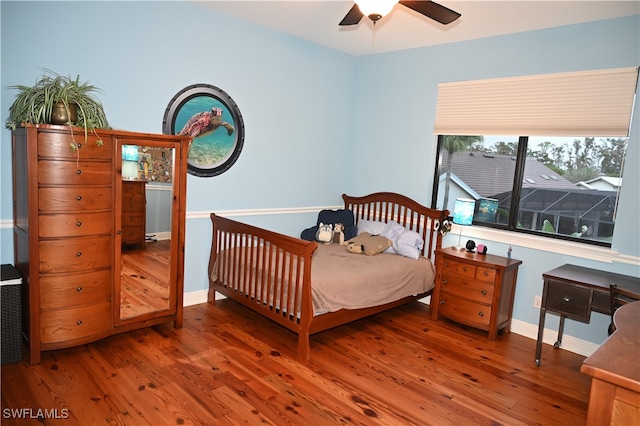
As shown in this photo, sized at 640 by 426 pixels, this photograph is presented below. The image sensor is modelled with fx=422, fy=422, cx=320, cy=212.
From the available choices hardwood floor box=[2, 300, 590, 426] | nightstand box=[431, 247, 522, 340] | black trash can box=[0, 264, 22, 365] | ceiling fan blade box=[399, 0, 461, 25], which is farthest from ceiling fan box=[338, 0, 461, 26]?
black trash can box=[0, 264, 22, 365]

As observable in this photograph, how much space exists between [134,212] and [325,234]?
6.50 feet

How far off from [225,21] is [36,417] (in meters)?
3.22

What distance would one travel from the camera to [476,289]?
11.8 feet

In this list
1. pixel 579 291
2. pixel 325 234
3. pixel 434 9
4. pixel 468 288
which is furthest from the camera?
pixel 325 234

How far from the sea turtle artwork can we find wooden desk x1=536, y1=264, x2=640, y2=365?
2.96 metres

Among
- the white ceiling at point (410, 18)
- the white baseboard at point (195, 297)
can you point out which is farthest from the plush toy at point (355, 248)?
the white ceiling at point (410, 18)

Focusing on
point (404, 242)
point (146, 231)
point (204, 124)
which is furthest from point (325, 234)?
point (146, 231)

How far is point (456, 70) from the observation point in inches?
A: 161

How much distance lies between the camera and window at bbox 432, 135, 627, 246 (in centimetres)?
341

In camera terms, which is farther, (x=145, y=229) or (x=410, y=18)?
(x=410, y=18)

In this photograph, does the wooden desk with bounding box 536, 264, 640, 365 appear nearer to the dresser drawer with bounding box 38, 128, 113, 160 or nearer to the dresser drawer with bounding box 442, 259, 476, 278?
the dresser drawer with bounding box 442, 259, 476, 278

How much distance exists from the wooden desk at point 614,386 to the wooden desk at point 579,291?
167 cm

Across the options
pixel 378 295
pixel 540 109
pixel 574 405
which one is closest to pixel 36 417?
pixel 378 295

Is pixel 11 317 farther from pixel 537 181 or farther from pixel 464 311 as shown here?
pixel 537 181
